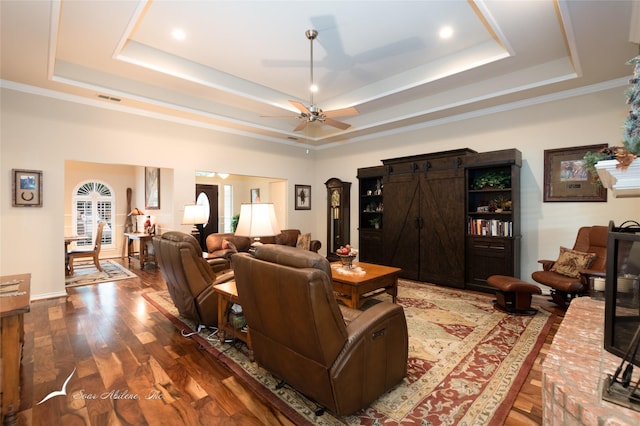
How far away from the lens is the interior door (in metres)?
9.52

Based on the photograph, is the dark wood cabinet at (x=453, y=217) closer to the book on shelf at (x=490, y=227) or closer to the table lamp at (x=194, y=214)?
the book on shelf at (x=490, y=227)

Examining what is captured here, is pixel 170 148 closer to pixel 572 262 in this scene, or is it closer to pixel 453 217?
pixel 453 217

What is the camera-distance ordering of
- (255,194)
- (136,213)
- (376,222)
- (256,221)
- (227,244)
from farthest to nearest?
(255,194), (136,213), (376,222), (227,244), (256,221)

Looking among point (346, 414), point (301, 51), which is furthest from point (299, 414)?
point (301, 51)

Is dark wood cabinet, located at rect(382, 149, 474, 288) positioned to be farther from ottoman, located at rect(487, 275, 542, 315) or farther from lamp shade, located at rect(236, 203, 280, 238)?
lamp shade, located at rect(236, 203, 280, 238)

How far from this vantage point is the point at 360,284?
3479 millimetres

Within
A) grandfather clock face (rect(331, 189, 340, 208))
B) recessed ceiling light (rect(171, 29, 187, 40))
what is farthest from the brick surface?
grandfather clock face (rect(331, 189, 340, 208))

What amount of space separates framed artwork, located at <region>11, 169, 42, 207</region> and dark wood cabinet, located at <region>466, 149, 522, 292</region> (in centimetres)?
664

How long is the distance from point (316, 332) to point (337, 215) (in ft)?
18.3

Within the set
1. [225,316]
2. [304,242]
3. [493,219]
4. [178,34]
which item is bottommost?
[225,316]

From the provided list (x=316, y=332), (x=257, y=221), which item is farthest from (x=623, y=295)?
(x=257, y=221)

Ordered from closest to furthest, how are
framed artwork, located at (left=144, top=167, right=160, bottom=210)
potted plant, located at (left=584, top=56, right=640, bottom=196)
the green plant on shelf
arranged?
1. potted plant, located at (left=584, top=56, right=640, bottom=196)
2. the green plant on shelf
3. framed artwork, located at (left=144, top=167, right=160, bottom=210)

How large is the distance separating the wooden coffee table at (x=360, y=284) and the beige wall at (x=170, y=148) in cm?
247

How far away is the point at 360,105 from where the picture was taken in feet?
18.5
